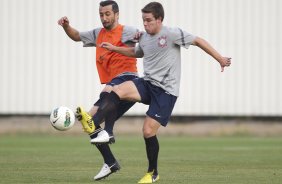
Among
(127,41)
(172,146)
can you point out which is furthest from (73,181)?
(172,146)

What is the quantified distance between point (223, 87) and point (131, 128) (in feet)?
9.49

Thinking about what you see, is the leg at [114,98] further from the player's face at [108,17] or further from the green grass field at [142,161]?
the player's face at [108,17]

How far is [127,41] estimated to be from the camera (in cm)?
1199

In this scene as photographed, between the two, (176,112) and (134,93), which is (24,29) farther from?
(134,93)

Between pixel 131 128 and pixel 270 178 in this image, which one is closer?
pixel 270 178

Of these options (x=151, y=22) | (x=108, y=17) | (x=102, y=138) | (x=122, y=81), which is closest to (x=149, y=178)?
(x=102, y=138)

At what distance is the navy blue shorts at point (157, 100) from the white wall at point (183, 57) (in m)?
14.1

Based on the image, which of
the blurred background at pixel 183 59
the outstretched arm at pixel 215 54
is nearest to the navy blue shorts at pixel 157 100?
the outstretched arm at pixel 215 54

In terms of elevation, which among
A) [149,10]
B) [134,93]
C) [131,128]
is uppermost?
[149,10]

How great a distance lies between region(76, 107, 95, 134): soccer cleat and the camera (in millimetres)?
10688

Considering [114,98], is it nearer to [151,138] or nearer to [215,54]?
[151,138]

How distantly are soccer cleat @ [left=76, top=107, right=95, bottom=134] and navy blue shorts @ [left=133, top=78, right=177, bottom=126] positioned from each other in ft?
2.48

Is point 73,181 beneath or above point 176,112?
above

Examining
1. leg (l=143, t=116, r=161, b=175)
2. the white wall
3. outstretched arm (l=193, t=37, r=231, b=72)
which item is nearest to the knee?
leg (l=143, t=116, r=161, b=175)
